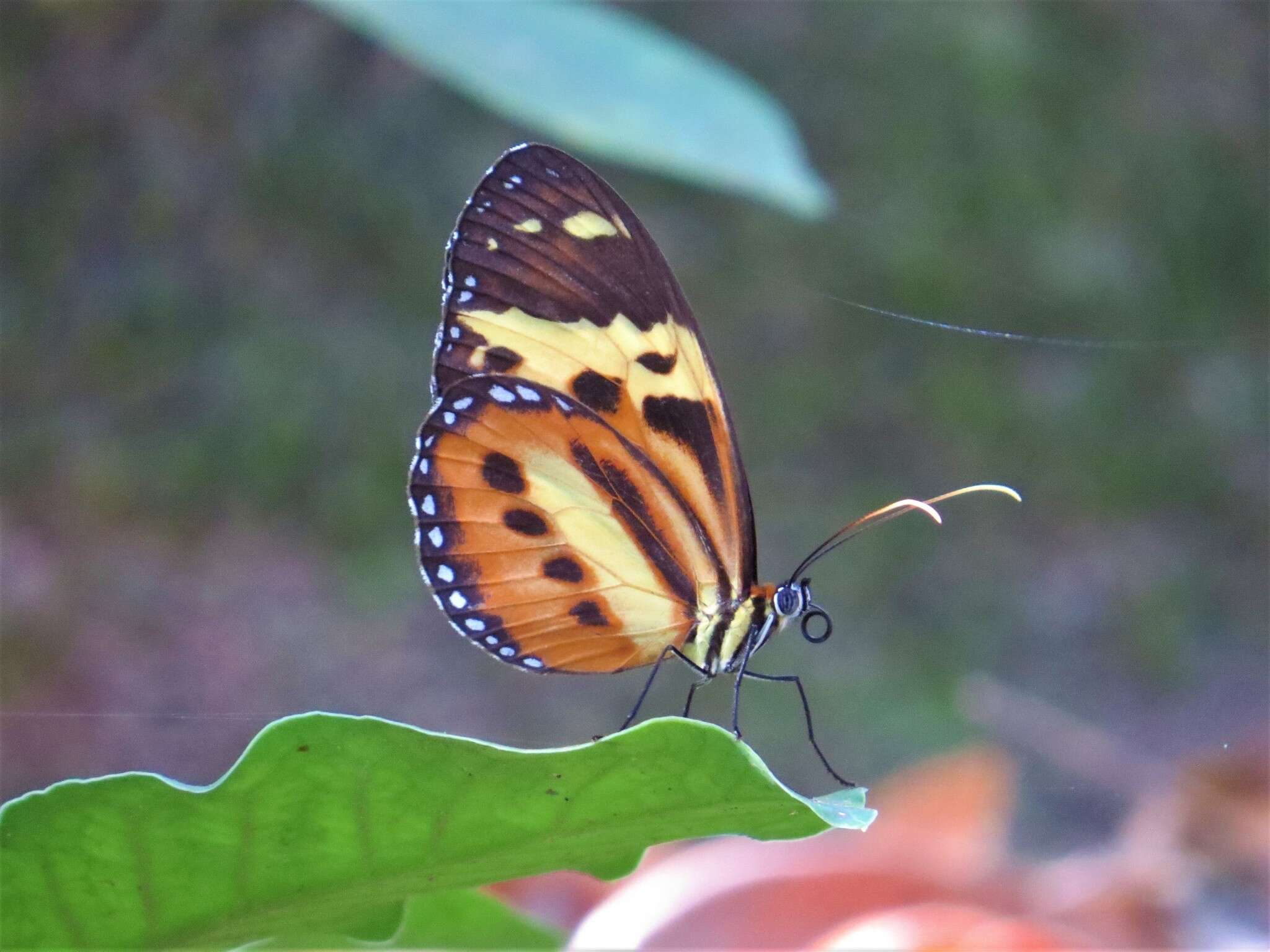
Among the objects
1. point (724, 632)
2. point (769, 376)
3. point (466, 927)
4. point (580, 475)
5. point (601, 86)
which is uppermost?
point (769, 376)

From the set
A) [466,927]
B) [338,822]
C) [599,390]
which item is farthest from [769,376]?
[338,822]

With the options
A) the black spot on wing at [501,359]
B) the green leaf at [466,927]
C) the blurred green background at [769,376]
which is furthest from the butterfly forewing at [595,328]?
the blurred green background at [769,376]

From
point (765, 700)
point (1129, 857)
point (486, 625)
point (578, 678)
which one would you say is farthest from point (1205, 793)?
point (578, 678)

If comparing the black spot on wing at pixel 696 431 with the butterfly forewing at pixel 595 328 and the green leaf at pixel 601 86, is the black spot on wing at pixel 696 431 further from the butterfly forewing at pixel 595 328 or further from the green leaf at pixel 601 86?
the green leaf at pixel 601 86

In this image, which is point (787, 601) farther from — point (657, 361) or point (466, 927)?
point (466, 927)

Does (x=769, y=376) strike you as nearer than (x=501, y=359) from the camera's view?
No

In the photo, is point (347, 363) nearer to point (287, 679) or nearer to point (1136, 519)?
point (287, 679)
